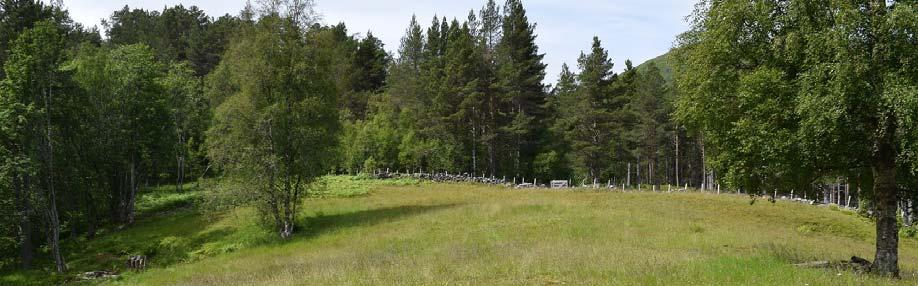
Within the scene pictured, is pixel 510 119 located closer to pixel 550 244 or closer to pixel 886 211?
pixel 550 244

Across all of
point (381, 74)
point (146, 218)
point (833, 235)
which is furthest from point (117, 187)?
point (381, 74)

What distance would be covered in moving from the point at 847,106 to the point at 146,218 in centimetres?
4792

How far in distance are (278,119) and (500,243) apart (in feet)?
55.6

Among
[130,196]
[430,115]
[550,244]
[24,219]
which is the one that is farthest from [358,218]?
[430,115]

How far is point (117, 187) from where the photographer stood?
45250 mm

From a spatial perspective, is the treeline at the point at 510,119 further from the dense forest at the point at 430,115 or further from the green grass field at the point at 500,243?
the green grass field at the point at 500,243

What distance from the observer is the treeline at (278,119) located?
32250mm

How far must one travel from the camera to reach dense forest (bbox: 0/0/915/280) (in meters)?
15.8

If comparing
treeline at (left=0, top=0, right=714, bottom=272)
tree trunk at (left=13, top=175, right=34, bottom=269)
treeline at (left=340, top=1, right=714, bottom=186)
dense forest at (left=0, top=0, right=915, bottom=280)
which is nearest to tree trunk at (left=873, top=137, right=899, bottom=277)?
dense forest at (left=0, top=0, right=915, bottom=280)

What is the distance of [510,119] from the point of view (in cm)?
7594

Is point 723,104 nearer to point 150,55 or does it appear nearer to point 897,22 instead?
point 897,22

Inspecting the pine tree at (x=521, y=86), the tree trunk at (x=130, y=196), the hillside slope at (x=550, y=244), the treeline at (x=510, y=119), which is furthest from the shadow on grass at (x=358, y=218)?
the pine tree at (x=521, y=86)

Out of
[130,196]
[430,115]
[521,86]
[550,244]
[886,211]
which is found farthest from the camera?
[521,86]

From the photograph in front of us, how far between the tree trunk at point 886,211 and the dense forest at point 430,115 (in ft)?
0.23
